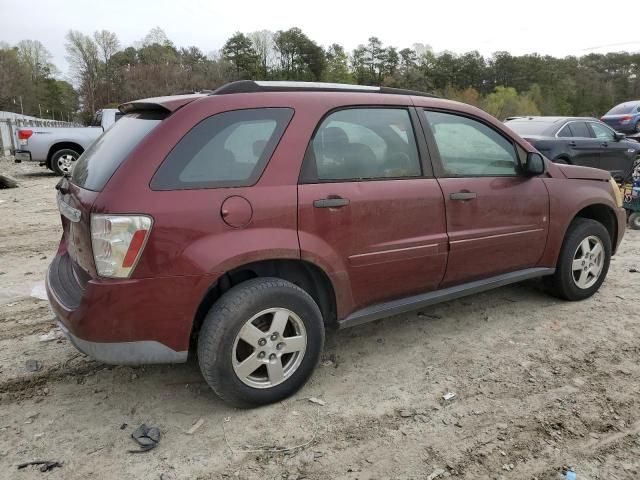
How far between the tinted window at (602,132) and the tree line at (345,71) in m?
63.5

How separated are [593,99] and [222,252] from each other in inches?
3665

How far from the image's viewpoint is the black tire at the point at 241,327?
8.61 feet

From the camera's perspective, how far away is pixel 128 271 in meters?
2.46

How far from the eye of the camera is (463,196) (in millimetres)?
3480

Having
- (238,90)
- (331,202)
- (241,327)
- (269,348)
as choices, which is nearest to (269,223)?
(331,202)

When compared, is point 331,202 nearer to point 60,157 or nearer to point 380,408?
point 380,408

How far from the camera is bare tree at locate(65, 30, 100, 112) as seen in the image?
68312 millimetres

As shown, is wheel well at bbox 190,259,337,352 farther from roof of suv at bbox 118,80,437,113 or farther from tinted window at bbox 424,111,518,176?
tinted window at bbox 424,111,518,176

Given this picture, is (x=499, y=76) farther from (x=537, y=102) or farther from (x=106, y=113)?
(x=106, y=113)

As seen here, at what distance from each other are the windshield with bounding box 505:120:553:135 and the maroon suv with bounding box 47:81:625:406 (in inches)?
244

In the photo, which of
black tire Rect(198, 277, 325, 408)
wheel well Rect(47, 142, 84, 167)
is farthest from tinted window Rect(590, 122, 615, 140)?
wheel well Rect(47, 142, 84, 167)

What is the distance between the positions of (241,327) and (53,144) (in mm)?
11779

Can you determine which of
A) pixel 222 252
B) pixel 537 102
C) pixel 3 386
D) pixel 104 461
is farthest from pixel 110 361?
pixel 537 102

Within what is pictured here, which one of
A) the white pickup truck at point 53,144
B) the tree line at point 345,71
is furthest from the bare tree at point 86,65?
the white pickup truck at point 53,144
